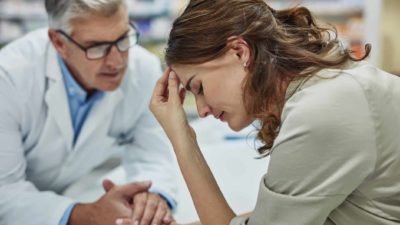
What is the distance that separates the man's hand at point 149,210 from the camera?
1.60 m

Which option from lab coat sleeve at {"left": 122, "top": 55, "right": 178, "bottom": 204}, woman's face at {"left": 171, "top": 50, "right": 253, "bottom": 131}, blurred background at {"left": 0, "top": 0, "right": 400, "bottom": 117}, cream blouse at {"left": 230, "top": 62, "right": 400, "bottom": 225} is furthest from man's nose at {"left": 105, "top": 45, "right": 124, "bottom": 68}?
blurred background at {"left": 0, "top": 0, "right": 400, "bottom": 117}

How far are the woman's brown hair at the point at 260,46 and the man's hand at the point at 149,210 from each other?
21.2 inches

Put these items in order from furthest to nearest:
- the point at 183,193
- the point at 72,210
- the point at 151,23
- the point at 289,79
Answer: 1. the point at 151,23
2. the point at 183,193
3. the point at 72,210
4. the point at 289,79

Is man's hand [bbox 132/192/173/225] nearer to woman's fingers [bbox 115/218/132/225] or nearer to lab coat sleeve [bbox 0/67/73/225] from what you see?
woman's fingers [bbox 115/218/132/225]

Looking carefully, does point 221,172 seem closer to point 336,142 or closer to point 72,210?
point 72,210

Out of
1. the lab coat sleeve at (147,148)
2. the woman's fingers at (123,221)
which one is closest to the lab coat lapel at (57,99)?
the lab coat sleeve at (147,148)

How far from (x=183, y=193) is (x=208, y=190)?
72 cm

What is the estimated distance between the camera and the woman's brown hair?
117 centimetres

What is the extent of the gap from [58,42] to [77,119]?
0.29 m

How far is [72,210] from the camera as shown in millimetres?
1619

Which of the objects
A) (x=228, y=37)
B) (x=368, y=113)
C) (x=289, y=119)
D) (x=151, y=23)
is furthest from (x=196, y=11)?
(x=151, y=23)

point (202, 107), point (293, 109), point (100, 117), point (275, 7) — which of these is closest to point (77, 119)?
point (100, 117)

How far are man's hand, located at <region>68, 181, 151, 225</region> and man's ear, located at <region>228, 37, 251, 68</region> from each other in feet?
2.20

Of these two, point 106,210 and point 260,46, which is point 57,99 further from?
point 260,46
